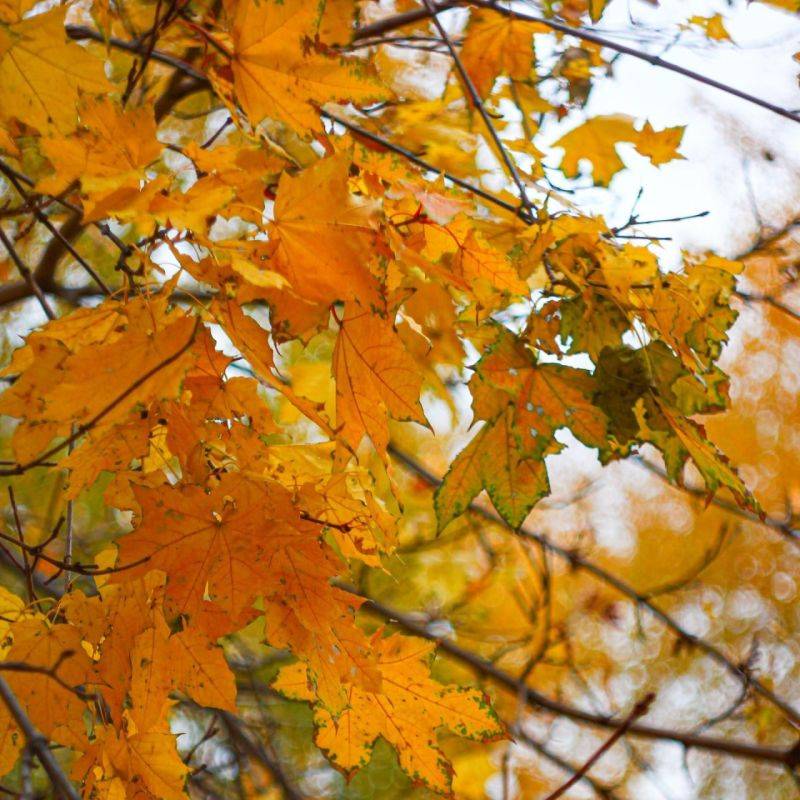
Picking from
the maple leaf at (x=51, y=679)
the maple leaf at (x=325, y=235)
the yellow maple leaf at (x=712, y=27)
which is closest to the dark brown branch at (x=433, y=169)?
the maple leaf at (x=325, y=235)

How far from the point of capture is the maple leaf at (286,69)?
870 millimetres

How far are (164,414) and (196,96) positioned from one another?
1.60 meters

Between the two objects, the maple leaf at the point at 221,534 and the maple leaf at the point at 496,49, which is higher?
the maple leaf at the point at 496,49

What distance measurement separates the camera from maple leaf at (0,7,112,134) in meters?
0.80

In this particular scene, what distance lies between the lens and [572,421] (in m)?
1.01

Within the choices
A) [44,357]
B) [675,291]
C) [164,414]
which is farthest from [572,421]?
[44,357]

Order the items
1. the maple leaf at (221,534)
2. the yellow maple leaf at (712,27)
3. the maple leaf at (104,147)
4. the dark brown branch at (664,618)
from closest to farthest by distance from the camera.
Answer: the maple leaf at (104,147) < the maple leaf at (221,534) < the dark brown branch at (664,618) < the yellow maple leaf at (712,27)

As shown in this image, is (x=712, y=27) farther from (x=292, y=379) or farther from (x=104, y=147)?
(x=104, y=147)

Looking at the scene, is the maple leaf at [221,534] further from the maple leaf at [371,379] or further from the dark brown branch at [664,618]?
the dark brown branch at [664,618]

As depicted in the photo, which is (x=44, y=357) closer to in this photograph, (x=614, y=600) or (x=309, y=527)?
(x=309, y=527)

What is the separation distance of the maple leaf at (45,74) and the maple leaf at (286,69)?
0.52 ft

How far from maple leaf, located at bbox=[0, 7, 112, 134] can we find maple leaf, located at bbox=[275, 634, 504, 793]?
68 centimetres

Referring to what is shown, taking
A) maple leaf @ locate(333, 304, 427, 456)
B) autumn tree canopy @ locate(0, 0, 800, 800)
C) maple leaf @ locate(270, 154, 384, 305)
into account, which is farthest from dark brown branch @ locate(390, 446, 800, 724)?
maple leaf @ locate(270, 154, 384, 305)

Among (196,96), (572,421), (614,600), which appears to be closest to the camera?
(572,421)
